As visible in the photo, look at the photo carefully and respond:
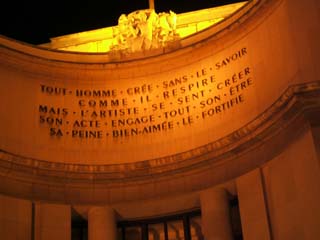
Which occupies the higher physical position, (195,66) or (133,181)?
(195,66)

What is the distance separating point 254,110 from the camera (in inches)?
738

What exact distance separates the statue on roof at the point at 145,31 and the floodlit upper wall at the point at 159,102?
1.33 feet

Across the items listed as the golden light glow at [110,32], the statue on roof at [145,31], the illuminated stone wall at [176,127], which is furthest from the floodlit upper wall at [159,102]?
the golden light glow at [110,32]

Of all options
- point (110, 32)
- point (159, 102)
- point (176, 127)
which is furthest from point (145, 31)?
point (176, 127)

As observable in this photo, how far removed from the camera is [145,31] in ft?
71.2

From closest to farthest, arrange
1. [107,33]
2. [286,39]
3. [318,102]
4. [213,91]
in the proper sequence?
[318,102]
[286,39]
[213,91]
[107,33]

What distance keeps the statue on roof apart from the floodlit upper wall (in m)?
0.40

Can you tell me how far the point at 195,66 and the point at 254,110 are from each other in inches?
108

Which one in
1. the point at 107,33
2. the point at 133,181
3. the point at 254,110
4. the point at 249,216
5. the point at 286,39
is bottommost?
the point at 249,216

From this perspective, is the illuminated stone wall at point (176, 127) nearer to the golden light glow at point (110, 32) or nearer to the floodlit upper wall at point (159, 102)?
the floodlit upper wall at point (159, 102)

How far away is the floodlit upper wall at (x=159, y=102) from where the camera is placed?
18.4m

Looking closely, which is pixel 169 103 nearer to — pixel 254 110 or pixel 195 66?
pixel 195 66

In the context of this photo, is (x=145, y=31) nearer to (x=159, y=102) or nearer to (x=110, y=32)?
(x=110, y=32)

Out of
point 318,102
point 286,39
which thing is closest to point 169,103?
point 286,39
